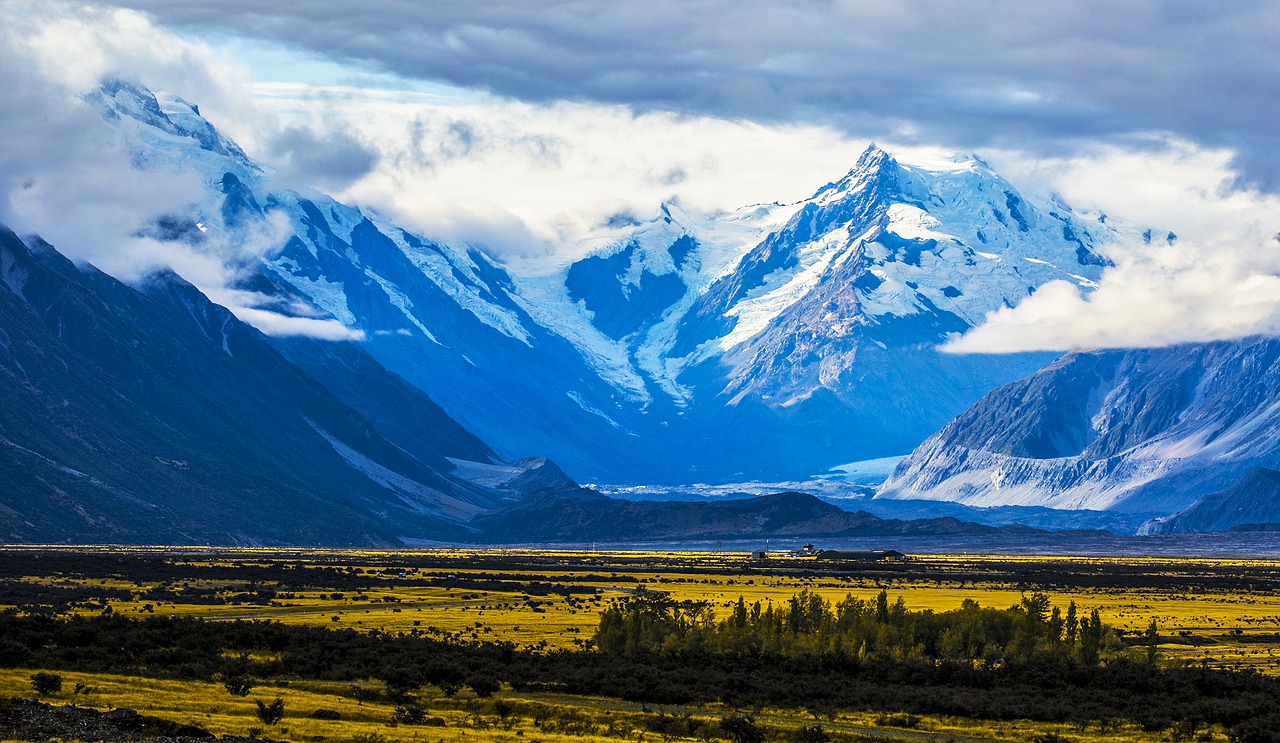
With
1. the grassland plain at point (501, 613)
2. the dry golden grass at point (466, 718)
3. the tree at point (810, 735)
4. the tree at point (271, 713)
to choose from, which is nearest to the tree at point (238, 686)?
the dry golden grass at point (466, 718)

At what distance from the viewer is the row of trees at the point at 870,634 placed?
9081 cm

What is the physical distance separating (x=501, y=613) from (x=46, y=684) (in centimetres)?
5987

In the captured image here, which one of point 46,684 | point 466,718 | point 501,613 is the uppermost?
point 501,613

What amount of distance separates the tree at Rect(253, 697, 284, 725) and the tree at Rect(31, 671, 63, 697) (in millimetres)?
7910

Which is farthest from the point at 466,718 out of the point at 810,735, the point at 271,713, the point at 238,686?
the point at 810,735

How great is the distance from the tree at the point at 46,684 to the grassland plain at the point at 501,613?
1.42ft

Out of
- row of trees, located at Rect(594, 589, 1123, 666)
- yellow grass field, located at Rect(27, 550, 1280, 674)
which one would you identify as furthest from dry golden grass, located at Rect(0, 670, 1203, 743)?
yellow grass field, located at Rect(27, 550, 1280, 674)

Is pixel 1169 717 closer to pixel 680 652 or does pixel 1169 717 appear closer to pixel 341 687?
pixel 680 652

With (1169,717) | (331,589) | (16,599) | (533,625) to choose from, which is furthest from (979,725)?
(331,589)

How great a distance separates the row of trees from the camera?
298 feet

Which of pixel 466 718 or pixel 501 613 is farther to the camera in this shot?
pixel 501 613

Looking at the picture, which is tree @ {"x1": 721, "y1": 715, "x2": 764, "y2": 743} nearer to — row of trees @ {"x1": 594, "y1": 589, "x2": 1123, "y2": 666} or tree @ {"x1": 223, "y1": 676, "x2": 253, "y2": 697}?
tree @ {"x1": 223, "y1": 676, "x2": 253, "y2": 697}

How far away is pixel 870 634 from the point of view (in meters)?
92.8

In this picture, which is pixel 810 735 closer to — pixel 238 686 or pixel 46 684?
pixel 238 686
